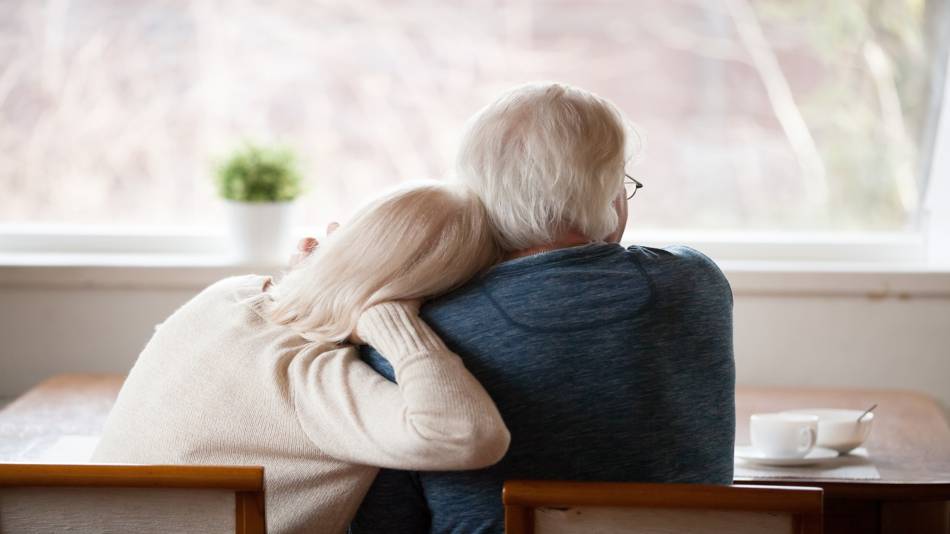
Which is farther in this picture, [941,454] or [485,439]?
[941,454]

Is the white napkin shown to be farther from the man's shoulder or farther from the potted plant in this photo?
the potted plant

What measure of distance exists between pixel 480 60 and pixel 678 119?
1.59ft

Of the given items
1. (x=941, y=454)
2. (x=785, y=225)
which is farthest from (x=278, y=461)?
(x=785, y=225)

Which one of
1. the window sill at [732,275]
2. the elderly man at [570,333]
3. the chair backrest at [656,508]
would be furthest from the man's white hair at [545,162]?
the window sill at [732,275]

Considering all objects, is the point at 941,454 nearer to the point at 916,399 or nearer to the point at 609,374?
the point at 916,399

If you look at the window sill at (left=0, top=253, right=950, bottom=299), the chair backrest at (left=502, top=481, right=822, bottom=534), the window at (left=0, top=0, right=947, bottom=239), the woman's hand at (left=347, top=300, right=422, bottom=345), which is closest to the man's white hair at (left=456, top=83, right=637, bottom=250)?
the woman's hand at (left=347, top=300, right=422, bottom=345)

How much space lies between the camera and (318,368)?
1.41m

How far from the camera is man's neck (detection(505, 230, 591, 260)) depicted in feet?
4.87

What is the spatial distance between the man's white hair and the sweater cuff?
0.18m

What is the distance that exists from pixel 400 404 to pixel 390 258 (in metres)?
0.19

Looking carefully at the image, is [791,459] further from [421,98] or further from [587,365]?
[421,98]

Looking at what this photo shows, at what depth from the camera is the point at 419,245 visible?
1422mm

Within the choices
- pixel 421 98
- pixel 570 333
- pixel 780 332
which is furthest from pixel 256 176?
pixel 570 333

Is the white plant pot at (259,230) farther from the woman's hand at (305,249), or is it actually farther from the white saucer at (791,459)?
the white saucer at (791,459)
